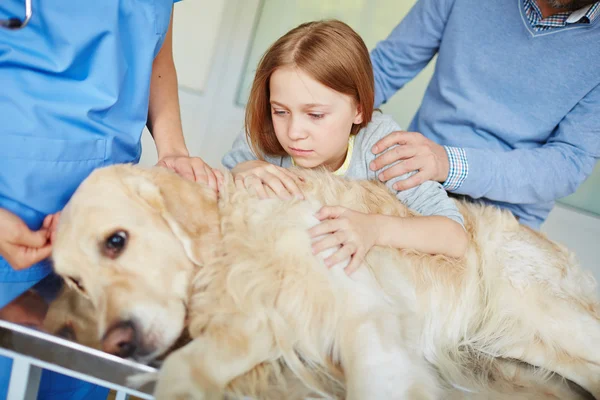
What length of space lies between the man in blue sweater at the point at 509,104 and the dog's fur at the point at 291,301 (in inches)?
10.4

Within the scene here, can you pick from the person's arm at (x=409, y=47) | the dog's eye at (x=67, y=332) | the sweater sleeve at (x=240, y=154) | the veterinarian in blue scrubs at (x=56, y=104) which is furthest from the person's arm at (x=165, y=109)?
the person's arm at (x=409, y=47)

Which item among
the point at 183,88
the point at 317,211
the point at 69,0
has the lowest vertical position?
the point at 183,88

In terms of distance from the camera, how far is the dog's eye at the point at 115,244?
Answer: 36.1 inches

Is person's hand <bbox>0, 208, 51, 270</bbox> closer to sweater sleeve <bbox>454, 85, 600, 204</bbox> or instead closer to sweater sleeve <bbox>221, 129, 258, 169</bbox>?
sweater sleeve <bbox>221, 129, 258, 169</bbox>

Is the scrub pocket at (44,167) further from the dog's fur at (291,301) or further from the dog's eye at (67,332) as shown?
the dog's eye at (67,332)

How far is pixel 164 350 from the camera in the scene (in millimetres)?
847

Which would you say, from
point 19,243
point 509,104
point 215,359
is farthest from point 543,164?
point 19,243

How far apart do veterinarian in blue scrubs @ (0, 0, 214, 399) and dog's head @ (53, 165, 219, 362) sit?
0.23 feet

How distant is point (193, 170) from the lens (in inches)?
44.6

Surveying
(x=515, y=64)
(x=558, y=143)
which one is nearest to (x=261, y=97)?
(x=515, y=64)

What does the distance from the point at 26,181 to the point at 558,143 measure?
1428 mm

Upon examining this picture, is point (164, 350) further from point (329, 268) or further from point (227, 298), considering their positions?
point (329, 268)

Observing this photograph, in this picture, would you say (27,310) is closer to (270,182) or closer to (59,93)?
(59,93)

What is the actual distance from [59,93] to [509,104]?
50.4 inches
